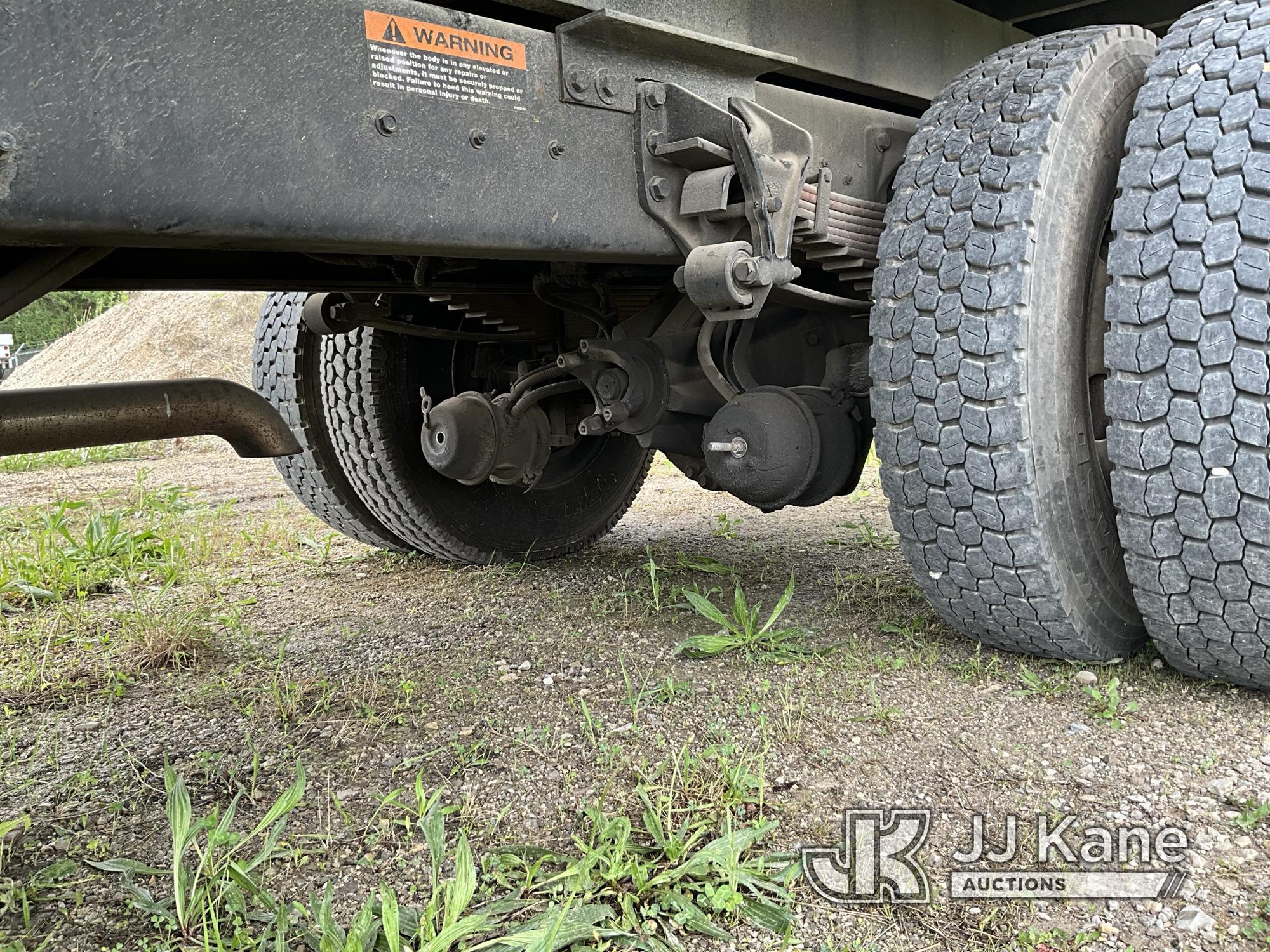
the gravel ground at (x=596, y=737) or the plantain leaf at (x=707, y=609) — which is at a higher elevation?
the plantain leaf at (x=707, y=609)

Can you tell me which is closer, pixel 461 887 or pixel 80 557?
pixel 461 887

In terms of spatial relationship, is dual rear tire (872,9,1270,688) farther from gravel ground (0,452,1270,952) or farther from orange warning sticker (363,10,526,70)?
orange warning sticker (363,10,526,70)

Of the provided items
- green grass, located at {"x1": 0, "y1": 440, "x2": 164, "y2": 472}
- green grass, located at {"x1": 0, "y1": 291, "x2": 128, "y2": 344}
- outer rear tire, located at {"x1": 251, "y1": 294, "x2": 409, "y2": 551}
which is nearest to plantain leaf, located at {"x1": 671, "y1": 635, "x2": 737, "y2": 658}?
outer rear tire, located at {"x1": 251, "y1": 294, "x2": 409, "y2": 551}

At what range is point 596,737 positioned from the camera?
196 centimetres

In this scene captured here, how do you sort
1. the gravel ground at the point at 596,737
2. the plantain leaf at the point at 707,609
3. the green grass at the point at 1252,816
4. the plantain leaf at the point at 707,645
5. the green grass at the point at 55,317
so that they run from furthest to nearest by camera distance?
the green grass at the point at 55,317, the plantain leaf at the point at 707,609, the plantain leaf at the point at 707,645, the green grass at the point at 1252,816, the gravel ground at the point at 596,737

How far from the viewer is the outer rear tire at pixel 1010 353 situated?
1946mm

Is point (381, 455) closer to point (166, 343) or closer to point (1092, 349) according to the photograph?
point (1092, 349)

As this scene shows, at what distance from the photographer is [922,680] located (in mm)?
2174

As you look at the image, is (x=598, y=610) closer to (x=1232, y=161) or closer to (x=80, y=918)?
(x=80, y=918)

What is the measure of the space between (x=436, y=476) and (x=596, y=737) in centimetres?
154

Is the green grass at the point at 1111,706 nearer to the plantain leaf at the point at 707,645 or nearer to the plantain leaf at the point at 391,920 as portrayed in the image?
the plantain leaf at the point at 707,645

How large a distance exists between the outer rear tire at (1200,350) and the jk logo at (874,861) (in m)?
0.72

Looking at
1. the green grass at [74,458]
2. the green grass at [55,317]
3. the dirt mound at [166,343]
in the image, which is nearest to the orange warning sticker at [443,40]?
the green grass at [74,458]

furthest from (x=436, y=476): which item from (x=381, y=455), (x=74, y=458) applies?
(x=74, y=458)
